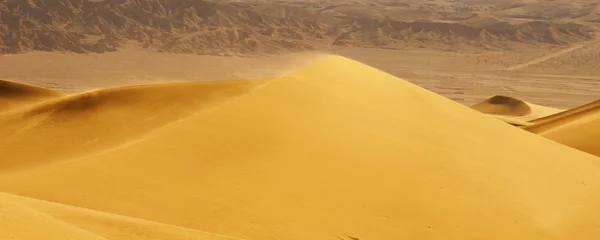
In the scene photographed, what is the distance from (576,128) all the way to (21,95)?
12.1 metres

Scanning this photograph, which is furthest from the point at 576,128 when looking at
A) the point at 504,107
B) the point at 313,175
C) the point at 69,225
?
the point at 504,107

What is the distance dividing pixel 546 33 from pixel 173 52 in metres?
31.9

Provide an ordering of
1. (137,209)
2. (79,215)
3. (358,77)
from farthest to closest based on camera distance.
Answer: (358,77), (137,209), (79,215)

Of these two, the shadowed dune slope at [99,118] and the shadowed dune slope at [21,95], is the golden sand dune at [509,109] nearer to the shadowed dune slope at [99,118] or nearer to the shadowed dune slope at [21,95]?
the shadowed dune slope at [21,95]

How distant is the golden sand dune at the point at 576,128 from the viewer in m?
12.2

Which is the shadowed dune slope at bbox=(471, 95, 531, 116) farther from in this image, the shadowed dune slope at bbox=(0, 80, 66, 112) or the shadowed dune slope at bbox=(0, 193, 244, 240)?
the shadowed dune slope at bbox=(0, 193, 244, 240)

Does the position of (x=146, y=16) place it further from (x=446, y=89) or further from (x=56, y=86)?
(x=446, y=89)

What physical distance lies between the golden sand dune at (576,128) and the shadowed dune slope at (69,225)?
31.4 ft

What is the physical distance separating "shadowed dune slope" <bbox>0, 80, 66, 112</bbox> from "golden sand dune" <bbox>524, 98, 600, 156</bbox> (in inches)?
429

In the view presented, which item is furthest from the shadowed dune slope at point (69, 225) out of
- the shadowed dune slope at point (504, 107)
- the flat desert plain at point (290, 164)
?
the shadowed dune slope at point (504, 107)

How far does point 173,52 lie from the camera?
4947 cm

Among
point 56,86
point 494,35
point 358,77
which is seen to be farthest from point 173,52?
point 358,77

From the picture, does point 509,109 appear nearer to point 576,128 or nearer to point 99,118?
point 576,128

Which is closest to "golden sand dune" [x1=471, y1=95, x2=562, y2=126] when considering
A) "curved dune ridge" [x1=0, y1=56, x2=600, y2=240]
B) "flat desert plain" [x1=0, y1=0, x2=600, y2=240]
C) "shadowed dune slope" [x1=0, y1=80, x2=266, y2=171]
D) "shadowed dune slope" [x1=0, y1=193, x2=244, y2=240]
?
"flat desert plain" [x1=0, y1=0, x2=600, y2=240]
